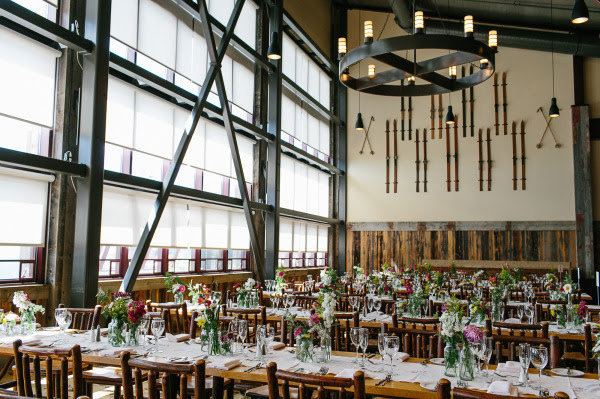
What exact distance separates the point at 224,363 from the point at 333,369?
0.68 metres

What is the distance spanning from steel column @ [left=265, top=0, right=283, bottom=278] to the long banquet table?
7.17 meters

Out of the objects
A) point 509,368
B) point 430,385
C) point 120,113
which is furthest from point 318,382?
point 120,113

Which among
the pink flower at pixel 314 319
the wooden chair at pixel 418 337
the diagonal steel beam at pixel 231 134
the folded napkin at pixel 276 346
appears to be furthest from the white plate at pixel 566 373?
the diagonal steel beam at pixel 231 134

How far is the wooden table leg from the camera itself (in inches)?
128

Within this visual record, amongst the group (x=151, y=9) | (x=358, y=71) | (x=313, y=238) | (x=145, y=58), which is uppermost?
(x=358, y=71)

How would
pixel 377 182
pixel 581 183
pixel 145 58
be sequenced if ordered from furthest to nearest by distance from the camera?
pixel 377 182
pixel 581 183
pixel 145 58

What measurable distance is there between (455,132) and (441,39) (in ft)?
32.8

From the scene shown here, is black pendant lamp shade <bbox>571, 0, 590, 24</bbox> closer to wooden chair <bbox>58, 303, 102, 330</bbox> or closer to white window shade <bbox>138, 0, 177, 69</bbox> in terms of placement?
white window shade <bbox>138, 0, 177, 69</bbox>

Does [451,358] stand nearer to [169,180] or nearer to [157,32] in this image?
[169,180]

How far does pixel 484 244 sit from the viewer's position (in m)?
15.0

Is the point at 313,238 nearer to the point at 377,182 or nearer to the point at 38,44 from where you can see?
the point at 377,182

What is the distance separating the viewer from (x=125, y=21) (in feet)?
24.8

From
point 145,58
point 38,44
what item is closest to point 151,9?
point 145,58

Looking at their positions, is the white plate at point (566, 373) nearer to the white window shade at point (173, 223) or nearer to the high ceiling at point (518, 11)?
the white window shade at point (173, 223)
